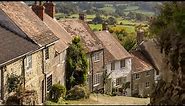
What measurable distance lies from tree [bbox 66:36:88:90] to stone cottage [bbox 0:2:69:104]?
8.76 feet

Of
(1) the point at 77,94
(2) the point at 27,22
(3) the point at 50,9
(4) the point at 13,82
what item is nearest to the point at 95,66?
(3) the point at 50,9

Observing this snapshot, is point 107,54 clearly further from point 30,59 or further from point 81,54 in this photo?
point 30,59

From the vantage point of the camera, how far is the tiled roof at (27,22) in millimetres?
24938

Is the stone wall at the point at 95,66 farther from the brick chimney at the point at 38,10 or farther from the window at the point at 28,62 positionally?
the window at the point at 28,62

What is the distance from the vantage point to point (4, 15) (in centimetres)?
2491

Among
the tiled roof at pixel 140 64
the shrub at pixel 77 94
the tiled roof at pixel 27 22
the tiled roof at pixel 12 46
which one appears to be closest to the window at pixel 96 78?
the tiled roof at pixel 140 64

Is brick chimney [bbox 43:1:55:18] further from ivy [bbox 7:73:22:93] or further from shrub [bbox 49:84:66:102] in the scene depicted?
ivy [bbox 7:73:22:93]

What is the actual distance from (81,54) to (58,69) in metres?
3.61

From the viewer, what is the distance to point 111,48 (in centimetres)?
4228

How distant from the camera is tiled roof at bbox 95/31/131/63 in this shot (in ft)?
135

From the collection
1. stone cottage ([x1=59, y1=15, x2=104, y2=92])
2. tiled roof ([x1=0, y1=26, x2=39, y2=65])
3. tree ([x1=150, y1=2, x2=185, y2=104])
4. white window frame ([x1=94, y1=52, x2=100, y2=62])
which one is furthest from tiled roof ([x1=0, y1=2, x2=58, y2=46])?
tree ([x1=150, y1=2, x2=185, y2=104])

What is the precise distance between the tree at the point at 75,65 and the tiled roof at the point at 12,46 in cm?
874

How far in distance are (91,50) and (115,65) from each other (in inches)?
262

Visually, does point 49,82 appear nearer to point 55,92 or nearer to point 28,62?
point 55,92
